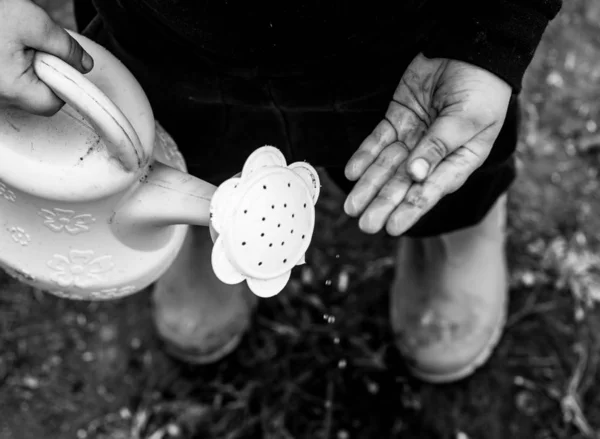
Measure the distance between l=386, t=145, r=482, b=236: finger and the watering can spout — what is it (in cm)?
22

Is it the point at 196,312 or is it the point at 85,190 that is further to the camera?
the point at 196,312

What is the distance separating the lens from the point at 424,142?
2.66 ft

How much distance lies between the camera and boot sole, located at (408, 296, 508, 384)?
52.6 inches

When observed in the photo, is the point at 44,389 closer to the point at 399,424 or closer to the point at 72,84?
the point at 399,424

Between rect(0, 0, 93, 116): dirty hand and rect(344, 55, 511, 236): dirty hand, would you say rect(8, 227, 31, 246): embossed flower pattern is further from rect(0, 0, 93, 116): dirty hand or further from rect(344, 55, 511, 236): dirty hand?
rect(344, 55, 511, 236): dirty hand

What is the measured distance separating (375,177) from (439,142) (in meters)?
0.09

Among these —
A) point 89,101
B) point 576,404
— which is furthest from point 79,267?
point 576,404

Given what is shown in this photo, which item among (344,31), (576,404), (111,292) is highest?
(344,31)

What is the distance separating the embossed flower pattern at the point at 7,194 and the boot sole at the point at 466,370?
88 centimetres

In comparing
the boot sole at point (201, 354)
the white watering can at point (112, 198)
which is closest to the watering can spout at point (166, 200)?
the white watering can at point (112, 198)

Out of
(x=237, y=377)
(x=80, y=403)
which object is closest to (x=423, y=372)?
(x=237, y=377)

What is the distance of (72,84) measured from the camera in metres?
0.63

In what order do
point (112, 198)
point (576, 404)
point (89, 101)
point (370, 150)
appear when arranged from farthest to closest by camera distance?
point (576, 404) < point (370, 150) < point (112, 198) < point (89, 101)

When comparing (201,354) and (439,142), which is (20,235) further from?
(201,354)
